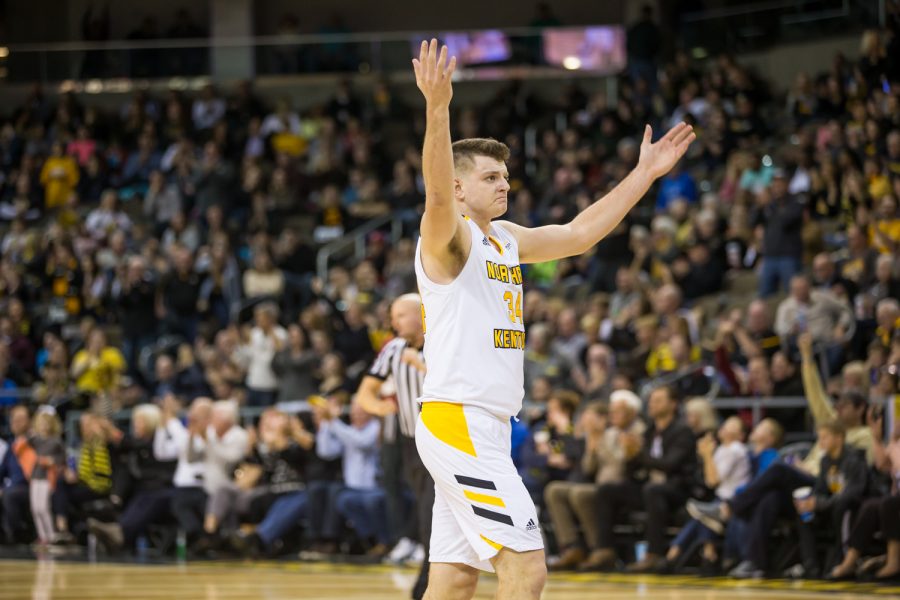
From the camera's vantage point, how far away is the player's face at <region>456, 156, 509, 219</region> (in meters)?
5.77

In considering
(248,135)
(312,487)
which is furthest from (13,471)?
(248,135)

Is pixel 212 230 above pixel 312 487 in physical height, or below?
above

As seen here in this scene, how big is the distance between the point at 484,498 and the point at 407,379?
3.98 metres

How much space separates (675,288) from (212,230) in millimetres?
8282

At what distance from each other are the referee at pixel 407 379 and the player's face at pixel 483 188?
3272mm

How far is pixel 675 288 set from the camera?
50.0 ft

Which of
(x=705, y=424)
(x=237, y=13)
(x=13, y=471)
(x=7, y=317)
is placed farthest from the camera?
(x=237, y=13)

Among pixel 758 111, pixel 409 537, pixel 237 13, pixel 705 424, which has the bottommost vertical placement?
pixel 409 537

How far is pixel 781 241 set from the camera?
51.4ft

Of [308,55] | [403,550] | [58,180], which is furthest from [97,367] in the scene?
[308,55]

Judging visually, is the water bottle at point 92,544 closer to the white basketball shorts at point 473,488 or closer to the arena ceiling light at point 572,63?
the white basketball shorts at point 473,488

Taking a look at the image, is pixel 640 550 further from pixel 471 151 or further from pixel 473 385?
pixel 471 151

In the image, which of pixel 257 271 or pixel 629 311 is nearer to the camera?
pixel 629 311

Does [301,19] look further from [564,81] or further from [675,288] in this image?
[675,288]
